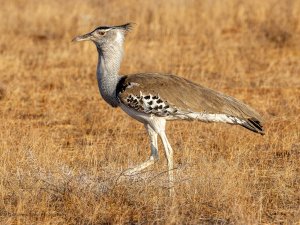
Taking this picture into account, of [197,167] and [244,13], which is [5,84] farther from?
[244,13]

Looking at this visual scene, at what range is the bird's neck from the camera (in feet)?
18.0

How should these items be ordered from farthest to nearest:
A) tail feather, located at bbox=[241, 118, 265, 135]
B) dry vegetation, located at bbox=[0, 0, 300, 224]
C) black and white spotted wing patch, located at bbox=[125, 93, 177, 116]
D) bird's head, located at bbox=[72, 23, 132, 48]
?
bird's head, located at bbox=[72, 23, 132, 48] < tail feather, located at bbox=[241, 118, 265, 135] < black and white spotted wing patch, located at bbox=[125, 93, 177, 116] < dry vegetation, located at bbox=[0, 0, 300, 224]

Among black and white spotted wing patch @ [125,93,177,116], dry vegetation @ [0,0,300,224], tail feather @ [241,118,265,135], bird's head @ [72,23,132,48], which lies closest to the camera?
dry vegetation @ [0,0,300,224]

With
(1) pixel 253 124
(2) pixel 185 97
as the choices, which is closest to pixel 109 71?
(2) pixel 185 97

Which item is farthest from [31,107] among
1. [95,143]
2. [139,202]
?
[139,202]

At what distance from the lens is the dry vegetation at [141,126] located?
495 centimetres

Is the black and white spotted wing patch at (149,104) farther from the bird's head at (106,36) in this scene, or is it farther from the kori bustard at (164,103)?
the bird's head at (106,36)

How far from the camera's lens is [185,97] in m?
5.41

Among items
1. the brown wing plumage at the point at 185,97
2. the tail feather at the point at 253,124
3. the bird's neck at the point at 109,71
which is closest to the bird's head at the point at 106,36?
the bird's neck at the point at 109,71

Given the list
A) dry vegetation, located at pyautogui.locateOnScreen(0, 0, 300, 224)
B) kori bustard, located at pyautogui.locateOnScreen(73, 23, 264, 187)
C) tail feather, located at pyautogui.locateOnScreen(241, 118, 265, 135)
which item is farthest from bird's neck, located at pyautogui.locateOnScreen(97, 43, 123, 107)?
tail feather, located at pyautogui.locateOnScreen(241, 118, 265, 135)

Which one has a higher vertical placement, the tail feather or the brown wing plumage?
the brown wing plumage

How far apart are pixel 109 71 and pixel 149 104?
0.43m

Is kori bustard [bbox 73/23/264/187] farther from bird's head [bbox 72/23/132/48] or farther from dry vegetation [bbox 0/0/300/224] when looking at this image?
dry vegetation [bbox 0/0/300/224]

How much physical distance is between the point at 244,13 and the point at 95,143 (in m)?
6.84
